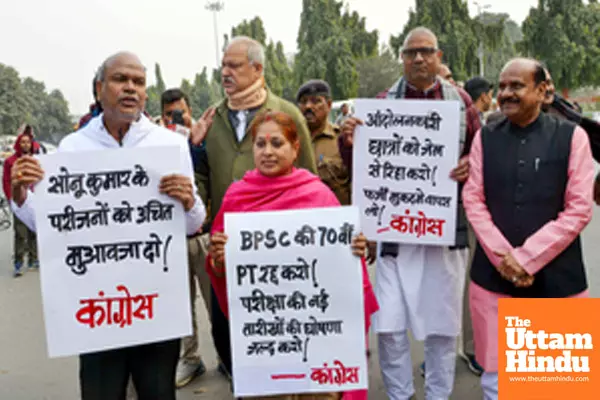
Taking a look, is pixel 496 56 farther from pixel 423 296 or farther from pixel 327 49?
pixel 423 296

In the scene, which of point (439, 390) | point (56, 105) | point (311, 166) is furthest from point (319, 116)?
point (56, 105)

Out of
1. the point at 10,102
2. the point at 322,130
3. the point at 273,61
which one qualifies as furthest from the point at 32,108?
the point at 322,130

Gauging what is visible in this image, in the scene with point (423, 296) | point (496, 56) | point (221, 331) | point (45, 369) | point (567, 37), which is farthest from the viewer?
point (496, 56)

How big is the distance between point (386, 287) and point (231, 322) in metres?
1.27

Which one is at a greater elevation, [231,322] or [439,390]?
[231,322]

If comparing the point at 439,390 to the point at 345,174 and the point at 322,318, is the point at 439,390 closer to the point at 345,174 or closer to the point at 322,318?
the point at 322,318

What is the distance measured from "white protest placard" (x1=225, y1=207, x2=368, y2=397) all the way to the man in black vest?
889 millimetres

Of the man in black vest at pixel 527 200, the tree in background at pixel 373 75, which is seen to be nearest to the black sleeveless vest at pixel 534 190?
the man in black vest at pixel 527 200

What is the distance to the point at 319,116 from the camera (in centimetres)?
447

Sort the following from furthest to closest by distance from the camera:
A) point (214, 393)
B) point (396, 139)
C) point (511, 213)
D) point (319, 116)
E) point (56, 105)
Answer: point (56, 105) → point (319, 116) → point (214, 393) → point (396, 139) → point (511, 213)

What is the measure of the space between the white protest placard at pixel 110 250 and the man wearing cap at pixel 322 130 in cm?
187

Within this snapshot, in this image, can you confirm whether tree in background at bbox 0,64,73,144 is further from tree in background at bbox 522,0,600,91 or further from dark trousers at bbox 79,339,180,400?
dark trousers at bbox 79,339,180,400

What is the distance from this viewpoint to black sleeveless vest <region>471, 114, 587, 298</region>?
2949 mm

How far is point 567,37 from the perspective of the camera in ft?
119
